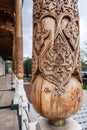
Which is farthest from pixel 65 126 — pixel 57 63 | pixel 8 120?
pixel 8 120

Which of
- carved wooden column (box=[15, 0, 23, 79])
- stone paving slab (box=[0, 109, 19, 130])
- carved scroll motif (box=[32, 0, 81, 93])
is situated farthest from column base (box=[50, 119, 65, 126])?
carved wooden column (box=[15, 0, 23, 79])

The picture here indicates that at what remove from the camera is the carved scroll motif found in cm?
83

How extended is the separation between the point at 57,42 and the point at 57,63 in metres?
0.09

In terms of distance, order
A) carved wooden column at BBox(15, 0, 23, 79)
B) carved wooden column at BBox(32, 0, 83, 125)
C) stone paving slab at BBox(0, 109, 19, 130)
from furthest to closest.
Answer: carved wooden column at BBox(15, 0, 23, 79) < stone paving slab at BBox(0, 109, 19, 130) < carved wooden column at BBox(32, 0, 83, 125)

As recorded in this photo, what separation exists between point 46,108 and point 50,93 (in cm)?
6

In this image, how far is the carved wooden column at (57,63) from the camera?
2.68ft

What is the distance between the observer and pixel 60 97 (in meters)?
0.81

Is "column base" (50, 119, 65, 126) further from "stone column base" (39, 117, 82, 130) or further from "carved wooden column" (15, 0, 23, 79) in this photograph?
"carved wooden column" (15, 0, 23, 79)

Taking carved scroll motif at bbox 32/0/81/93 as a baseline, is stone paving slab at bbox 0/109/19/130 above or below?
below

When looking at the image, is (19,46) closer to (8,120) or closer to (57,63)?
(8,120)

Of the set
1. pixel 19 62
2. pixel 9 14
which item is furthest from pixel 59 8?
pixel 9 14

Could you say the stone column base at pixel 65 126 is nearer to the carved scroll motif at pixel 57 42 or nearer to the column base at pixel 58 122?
the column base at pixel 58 122

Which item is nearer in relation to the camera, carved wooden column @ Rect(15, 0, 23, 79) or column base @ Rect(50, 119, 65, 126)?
column base @ Rect(50, 119, 65, 126)

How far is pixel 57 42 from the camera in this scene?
2.77 feet
